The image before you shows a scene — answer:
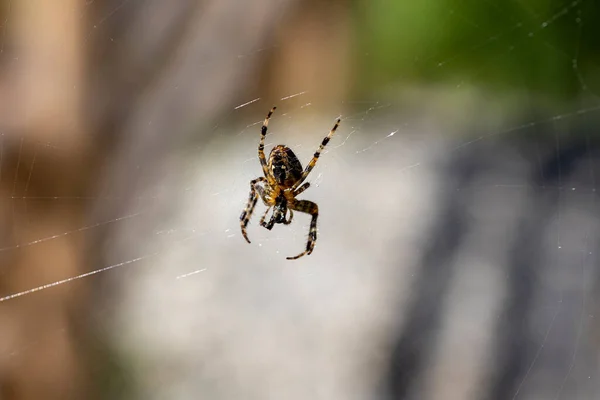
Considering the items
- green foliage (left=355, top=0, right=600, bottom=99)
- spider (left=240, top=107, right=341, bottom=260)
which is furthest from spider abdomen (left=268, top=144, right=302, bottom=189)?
green foliage (left=355, top=0, right=600, bottom=99)

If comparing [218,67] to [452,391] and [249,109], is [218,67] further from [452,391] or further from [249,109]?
[452,391]

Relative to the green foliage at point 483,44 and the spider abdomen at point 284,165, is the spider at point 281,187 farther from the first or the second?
the green foliage at point 483,44

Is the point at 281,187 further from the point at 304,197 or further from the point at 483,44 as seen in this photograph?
the point at 483,44

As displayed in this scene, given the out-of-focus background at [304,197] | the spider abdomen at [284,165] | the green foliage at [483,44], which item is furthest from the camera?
the green foliage at [483,44]

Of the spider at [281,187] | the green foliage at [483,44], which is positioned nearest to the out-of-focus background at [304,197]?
the green foliage at [483,44]

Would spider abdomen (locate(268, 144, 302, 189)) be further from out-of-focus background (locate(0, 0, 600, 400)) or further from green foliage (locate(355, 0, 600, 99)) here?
green foliage (locate(355, 0, 600, 99))

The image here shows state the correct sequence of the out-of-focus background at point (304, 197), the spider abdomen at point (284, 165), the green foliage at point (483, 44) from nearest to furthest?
the spider abdomen at point (284, 165) < the out-of-focus background at point (304, 197) < the green foliage at point (483, 44)
